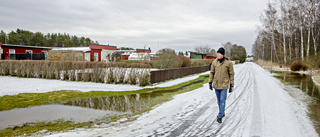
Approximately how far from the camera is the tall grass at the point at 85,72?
14756 millimetres

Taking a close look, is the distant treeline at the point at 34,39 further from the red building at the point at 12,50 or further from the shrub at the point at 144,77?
the shrub at the point at 144,77

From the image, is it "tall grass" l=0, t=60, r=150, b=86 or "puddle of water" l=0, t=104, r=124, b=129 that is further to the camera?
"tall grass" l=0, t=60, r=150, b=86

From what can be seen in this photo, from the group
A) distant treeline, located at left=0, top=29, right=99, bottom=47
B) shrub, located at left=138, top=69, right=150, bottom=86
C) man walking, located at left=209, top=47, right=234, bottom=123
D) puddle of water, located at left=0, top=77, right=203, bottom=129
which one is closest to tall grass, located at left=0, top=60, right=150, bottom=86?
shrub, located at left=138, top=69, right=150, bottom=86

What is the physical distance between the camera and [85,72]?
15.5m

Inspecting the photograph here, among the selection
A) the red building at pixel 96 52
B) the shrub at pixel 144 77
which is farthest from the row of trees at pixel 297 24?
the red building at pixel 96 52

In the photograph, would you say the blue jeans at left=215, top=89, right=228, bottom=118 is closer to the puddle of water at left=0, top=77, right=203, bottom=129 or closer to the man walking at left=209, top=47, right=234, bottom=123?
the man walking at left=209, top=47, right=234, bottom=123

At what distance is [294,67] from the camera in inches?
1211

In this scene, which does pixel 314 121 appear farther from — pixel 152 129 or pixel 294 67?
pixel 294 67

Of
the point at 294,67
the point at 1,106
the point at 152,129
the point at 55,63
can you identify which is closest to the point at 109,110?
the point at 152,129

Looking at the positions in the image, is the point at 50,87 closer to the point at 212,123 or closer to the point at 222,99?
the point at 212,123

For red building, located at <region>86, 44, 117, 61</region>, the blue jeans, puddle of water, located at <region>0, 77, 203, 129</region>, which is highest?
red building, located at <region>86, 44, 117, 61</region>

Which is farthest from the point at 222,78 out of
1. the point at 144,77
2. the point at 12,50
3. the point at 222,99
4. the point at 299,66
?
the point at 12,50

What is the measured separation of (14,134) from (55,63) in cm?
1343

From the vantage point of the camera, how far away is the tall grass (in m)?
14.8
